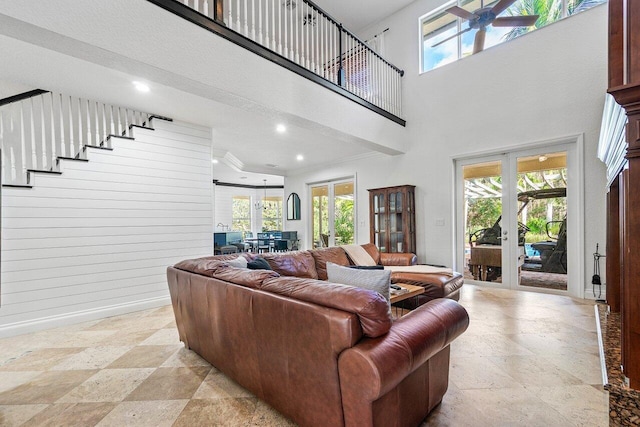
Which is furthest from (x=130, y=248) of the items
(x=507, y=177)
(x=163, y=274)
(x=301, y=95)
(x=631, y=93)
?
(x=507, y=177)

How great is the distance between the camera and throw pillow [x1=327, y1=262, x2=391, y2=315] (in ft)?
5.62

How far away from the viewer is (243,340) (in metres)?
1.79

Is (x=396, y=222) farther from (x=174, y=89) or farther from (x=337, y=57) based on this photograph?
(x=174, y=89)

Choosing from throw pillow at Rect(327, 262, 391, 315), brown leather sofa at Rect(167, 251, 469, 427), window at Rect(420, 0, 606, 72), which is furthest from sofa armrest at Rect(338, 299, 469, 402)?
window at Rect(420, 0, 606, 72)

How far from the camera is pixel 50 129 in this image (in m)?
3.46

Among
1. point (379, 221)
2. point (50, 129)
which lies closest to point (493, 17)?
point (379, 221)

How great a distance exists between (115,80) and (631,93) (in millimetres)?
4076

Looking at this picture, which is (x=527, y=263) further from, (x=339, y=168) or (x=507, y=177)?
(x=339, y=168)

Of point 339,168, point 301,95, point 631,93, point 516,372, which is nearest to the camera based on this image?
point 631,93

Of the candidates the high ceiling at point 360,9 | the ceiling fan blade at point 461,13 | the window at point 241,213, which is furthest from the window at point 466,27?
the window at point 241,213

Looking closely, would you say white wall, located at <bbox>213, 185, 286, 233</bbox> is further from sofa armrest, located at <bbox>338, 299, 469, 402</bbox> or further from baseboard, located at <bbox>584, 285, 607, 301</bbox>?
sofa armrest, located at <bbox>338, 299, 469, 402</bbox>

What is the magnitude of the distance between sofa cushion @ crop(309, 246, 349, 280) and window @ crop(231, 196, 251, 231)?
314 inches

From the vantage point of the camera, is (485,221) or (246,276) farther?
(485,221)

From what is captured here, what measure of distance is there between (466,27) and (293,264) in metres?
5.06
